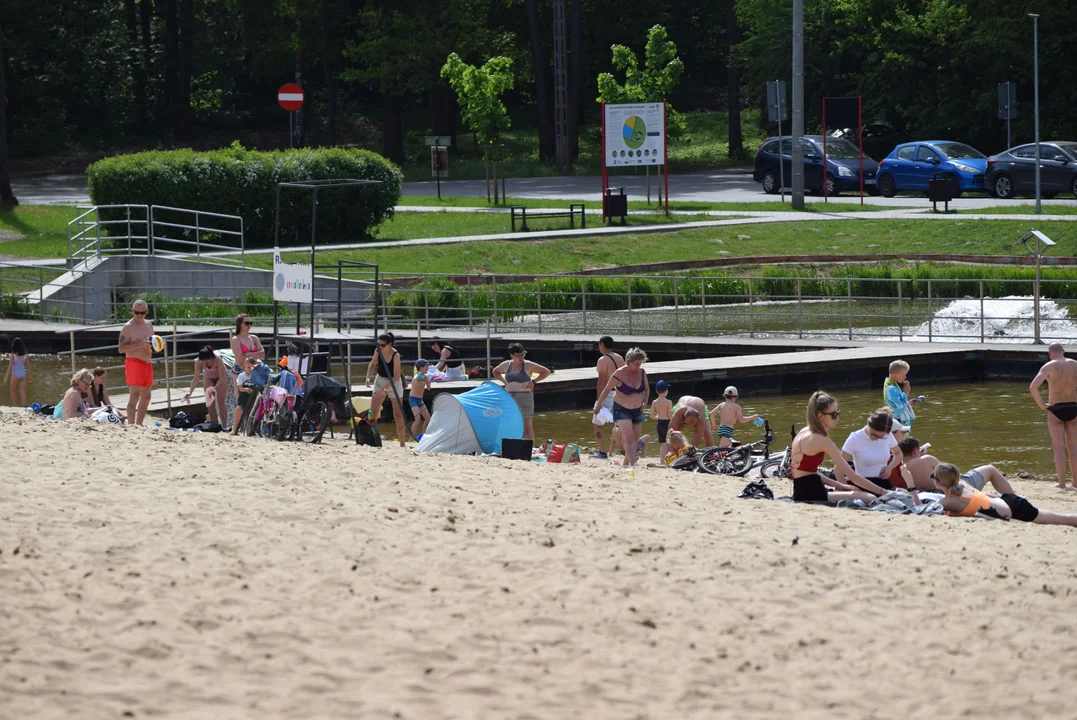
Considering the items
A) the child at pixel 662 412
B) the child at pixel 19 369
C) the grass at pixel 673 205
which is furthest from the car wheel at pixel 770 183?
the child at pixel 19 369

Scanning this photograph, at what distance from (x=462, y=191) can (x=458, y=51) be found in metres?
10.7

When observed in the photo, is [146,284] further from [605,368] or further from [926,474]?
[926,474]

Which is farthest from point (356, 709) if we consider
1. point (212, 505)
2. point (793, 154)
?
point (793, 154)

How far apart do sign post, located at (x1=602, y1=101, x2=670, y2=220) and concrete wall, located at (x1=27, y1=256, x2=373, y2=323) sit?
33.0ft

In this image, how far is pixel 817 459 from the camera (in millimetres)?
12000

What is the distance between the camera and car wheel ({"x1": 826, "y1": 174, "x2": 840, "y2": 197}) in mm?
A: 39344

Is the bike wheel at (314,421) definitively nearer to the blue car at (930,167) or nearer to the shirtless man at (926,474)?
the shirtless man at (926,474)

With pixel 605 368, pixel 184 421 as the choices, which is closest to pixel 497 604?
pixel 605 368

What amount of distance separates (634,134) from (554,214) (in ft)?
10.4

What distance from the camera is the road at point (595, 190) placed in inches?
1482

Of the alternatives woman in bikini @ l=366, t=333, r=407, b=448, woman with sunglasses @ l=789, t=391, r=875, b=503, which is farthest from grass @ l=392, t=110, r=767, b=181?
woman with sunglasses @ l=789, t=391, r=875, b=503

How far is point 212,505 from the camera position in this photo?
10.6 m

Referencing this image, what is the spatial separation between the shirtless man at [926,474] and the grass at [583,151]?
34473 mm

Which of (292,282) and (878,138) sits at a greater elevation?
(878,138)
